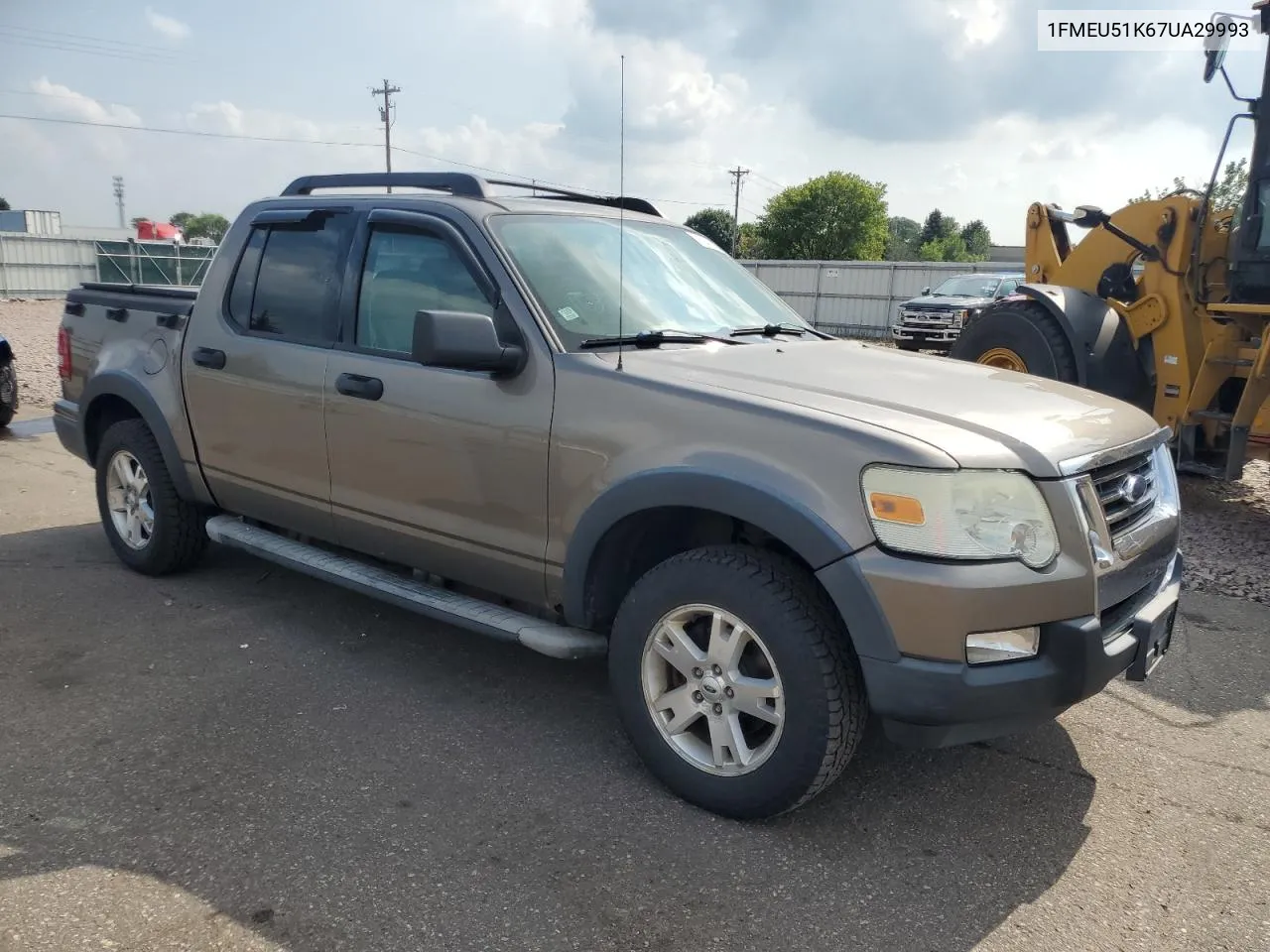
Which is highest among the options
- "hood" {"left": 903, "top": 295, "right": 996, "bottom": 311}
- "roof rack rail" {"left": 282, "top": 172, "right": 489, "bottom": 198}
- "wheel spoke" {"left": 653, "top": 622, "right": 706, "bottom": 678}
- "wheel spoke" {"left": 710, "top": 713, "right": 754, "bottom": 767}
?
"roof rack rail" {"left": 282, "top": 172, "right": 489, "bottom": 198}

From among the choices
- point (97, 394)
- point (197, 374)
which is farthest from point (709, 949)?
point (97, 394)

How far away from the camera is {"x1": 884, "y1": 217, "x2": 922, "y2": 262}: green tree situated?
85.0 metres

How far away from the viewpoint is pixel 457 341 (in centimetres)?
313

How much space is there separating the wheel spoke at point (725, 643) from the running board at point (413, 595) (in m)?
0.52

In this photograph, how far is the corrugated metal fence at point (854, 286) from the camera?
92.7 ft

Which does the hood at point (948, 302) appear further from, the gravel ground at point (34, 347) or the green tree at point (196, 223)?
the green tree at point (196, 223)

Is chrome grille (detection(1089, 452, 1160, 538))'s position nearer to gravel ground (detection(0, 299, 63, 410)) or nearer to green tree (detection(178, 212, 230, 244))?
gravel ground (detection(0, 299, 63, 410))

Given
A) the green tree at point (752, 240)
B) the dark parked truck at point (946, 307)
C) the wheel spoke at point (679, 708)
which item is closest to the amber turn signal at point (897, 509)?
the wheel spoke at point (679, 708)

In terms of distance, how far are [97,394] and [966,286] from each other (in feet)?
68.0

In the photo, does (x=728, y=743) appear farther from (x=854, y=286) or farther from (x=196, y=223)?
(x=196, y=223)

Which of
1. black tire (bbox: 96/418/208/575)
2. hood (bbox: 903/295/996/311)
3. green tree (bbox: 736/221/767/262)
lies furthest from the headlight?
green tree (bbox: 736/221/767/262)

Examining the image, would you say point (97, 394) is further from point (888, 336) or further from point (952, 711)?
point (888, 336)

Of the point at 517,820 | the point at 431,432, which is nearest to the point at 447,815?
the point at 517,820

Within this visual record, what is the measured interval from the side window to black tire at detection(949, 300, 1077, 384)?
482 centimetres
